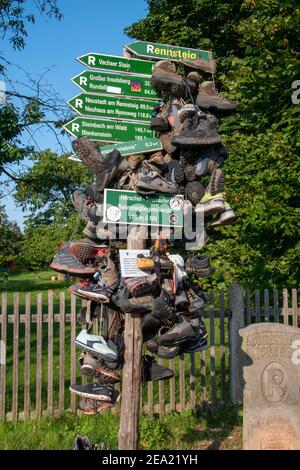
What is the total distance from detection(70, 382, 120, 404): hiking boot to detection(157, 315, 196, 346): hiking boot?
19.6 inches

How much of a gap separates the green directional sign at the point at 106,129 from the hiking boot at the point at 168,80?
1.10ft

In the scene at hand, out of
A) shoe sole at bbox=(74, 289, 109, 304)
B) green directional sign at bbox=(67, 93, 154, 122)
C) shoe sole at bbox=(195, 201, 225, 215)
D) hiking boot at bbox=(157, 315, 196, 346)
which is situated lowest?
hiking boot at bbox=(157, 315, 196, 346)

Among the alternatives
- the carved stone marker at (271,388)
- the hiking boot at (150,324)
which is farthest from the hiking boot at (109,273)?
the carved stone marker at (271,388)

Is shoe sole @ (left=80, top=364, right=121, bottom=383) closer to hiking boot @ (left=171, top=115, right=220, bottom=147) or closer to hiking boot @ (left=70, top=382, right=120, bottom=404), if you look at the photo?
A: hiking boot @ (left=70, top=382, right=120, bottom=404)

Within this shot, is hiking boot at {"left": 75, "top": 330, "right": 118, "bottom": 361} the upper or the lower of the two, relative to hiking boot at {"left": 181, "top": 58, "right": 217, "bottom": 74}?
lower

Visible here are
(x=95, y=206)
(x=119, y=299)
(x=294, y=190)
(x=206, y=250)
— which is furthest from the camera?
(x=206, y=250)

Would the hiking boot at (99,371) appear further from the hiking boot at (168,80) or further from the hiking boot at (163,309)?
the hiking boot at (168,80)

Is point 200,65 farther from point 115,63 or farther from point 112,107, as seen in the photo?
point 112,107

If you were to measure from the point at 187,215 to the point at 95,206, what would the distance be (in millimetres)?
727

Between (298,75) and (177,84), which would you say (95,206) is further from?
(298,75)

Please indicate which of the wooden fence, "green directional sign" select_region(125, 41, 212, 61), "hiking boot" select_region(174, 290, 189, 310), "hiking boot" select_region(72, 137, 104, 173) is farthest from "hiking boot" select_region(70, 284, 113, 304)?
the wooden fence

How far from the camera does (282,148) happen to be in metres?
A: 8.86

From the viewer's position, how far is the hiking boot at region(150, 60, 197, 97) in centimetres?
398
